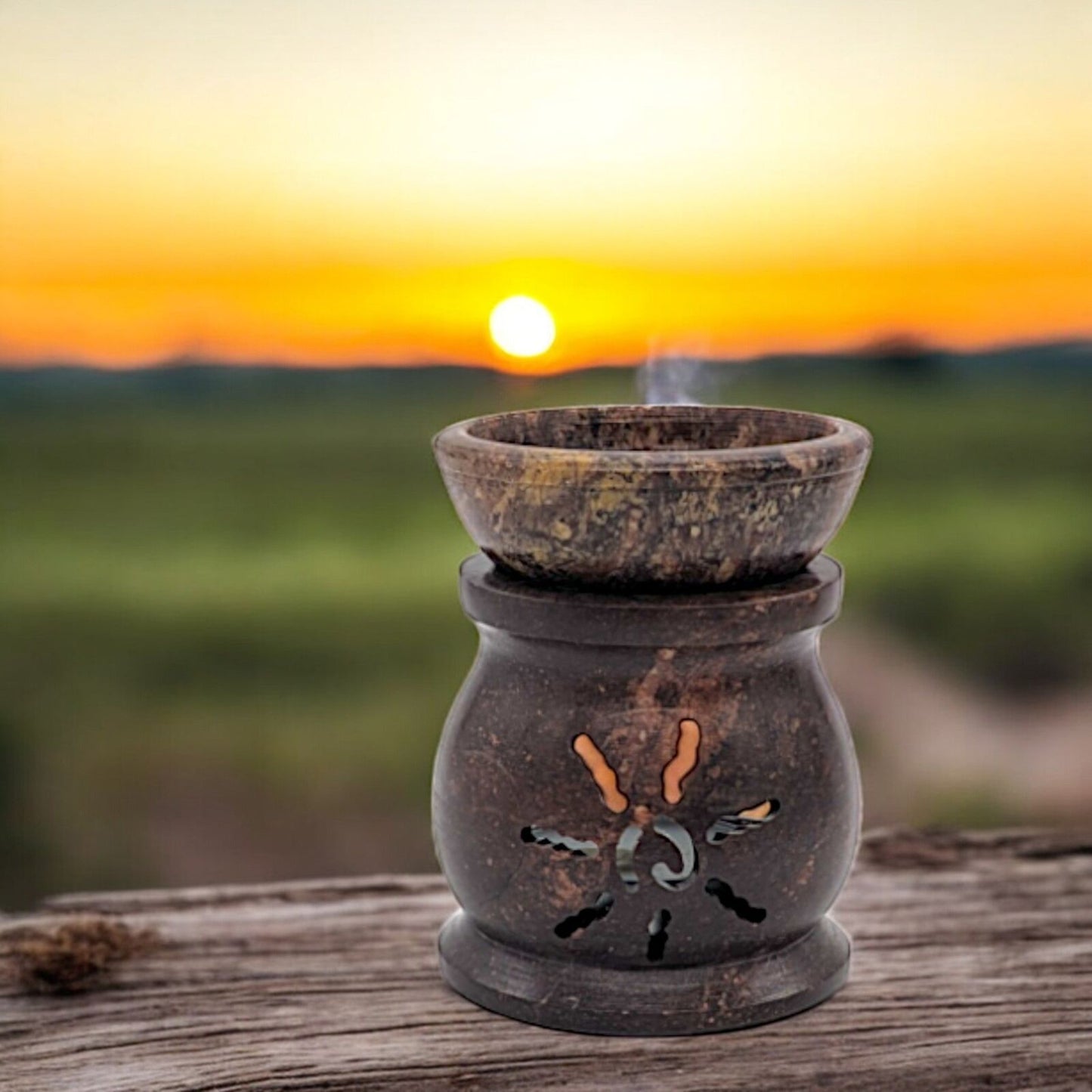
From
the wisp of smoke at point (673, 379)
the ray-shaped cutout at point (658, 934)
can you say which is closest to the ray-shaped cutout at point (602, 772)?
the ray-shaped cutout at point (658, 934)

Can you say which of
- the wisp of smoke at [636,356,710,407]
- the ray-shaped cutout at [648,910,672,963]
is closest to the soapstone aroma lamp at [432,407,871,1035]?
the ray-shaped cutout at [648,910,672,963]

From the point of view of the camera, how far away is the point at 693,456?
1.36 metres

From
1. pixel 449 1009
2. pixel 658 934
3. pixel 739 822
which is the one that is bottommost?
pixel 449 1009

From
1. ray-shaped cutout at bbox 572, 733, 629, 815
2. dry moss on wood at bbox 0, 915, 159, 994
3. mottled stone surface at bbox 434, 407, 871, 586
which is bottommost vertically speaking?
dry moss on wood at bbox 0, 915, 159, 994

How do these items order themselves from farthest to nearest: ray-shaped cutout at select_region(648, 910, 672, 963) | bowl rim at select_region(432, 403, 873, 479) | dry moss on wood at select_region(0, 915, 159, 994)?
dry moss on wood at select_region(0, 915, 159, 994) < ray-shaped cutout at select_region(648, 910, 672, 963) < bowl rim at select_region(432, 403, 873, 479)

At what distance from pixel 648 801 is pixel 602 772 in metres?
0.05

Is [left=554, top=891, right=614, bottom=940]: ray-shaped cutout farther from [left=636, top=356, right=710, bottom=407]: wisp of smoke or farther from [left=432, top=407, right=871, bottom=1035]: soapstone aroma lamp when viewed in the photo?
[left=636, top=356, right=710, bottom=407]: wisp of smoke

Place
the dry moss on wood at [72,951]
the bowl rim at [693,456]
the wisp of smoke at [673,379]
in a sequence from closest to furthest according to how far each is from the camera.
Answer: the bowl rim at [693,456] → the dry moss on wood at [72,951] → the wisp of smoke at [673,379]

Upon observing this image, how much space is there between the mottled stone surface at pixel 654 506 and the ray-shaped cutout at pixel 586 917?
29cm

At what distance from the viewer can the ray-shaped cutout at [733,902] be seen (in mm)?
1454

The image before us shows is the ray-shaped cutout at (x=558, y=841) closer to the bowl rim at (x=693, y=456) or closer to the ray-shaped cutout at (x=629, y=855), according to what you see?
the ray-shaped cutout at (x=629, y=855)

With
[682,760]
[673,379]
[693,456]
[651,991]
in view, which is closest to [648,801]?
[682,760]

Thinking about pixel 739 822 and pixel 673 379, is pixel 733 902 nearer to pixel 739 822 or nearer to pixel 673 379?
pixel 739 822

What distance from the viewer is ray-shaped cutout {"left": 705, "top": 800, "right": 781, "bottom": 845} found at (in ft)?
4.68
